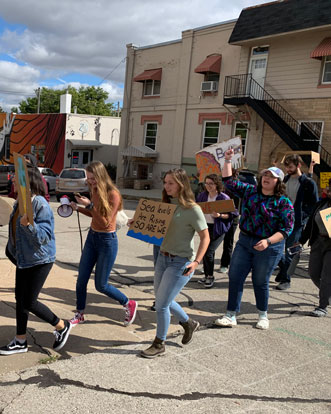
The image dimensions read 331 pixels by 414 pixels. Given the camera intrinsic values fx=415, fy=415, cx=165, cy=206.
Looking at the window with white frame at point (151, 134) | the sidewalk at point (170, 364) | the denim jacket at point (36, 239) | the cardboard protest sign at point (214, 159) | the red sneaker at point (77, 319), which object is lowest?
the sidewalk at point (170, 364)

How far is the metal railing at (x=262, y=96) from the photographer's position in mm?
18641

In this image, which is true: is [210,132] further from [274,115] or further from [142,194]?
[142,194]

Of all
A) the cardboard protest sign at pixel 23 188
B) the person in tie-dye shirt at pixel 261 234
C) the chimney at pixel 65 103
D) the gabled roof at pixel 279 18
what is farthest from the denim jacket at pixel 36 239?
the chimney at pixel 65 103

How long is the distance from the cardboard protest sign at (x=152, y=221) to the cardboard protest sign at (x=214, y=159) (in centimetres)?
283

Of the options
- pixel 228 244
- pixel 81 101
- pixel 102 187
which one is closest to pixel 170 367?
pixel 102 187

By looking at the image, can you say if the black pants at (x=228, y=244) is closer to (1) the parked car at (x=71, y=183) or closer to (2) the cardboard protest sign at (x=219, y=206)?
(2) the cardboard protest sign at (x=219, y=206)

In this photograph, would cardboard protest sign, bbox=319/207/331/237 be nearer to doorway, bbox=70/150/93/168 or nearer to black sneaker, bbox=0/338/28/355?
black sneaker, bbox=0/338/28/355

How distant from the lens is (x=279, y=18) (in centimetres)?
1912

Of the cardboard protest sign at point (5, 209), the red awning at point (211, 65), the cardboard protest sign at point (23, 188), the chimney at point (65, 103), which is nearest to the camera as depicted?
the cardboard protest sign at point (23, 188)

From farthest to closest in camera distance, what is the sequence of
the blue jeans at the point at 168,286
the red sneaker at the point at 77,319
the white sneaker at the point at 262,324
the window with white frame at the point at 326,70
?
1. the window with white frame at the point at 326,70
2. the white sneaker at the point at 262,324
3. the red sneaker at the point at 77,319
4. the blue jeans at the point at 168,286

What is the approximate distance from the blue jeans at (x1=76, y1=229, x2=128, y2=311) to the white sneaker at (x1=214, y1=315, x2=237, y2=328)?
4.08ft

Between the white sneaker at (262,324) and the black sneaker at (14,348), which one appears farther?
the white sneaker at (262,324)

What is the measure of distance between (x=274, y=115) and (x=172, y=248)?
1717 cm

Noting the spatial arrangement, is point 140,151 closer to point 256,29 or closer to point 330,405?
point 256,29
